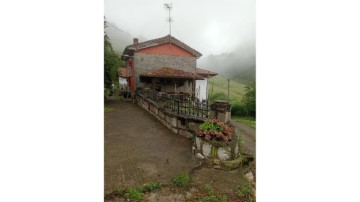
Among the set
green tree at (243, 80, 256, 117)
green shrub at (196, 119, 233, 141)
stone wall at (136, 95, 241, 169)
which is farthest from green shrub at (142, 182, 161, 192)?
green tree at (243, 80, 256, 117)

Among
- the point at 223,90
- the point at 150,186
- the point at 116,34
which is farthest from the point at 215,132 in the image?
the point at 223,90

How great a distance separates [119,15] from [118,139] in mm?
3649

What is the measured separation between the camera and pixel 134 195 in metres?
3.38

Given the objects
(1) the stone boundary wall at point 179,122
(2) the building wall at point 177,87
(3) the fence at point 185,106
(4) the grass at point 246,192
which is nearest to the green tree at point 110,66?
(2) the building wall at point 177,87

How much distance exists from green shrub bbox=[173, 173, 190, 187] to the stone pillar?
2.17 m

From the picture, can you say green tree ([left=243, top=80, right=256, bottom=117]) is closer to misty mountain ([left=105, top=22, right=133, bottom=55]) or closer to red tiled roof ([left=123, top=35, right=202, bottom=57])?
red tiled roof ([left=123, top=35, right=202, bottom=57])

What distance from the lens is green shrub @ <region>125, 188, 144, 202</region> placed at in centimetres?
334

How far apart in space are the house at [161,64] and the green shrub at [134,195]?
11916 mm

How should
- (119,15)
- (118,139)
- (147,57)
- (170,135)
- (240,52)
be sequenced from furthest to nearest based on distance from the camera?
(147,57) < (170,135) < (118,139) < (240,52) < (119,15)

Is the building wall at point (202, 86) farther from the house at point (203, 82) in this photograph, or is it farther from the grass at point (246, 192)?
the grass at point (246, 192)
